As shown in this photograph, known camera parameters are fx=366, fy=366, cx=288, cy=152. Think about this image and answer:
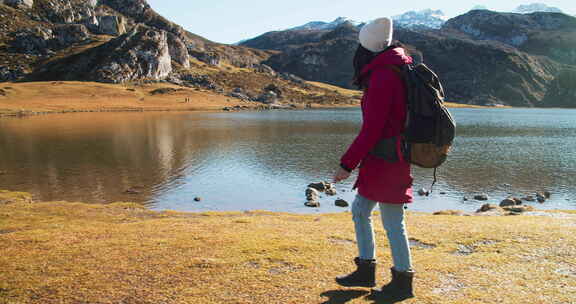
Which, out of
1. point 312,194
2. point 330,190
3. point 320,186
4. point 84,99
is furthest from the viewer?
point 84,99

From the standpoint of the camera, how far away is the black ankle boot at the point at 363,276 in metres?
6.75

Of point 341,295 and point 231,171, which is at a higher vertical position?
point 341,295

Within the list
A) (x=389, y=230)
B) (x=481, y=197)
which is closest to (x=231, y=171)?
(x=481, y=197)

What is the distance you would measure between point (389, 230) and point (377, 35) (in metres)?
3.27

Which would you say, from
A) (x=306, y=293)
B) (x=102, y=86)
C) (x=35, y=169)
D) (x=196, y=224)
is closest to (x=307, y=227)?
(x=196, y=224)

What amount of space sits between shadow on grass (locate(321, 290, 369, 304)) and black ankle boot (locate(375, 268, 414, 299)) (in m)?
0.44

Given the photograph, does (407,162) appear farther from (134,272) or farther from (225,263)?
(134,272)

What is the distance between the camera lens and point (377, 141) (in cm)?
578

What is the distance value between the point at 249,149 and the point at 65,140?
102 feet

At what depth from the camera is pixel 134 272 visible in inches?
302

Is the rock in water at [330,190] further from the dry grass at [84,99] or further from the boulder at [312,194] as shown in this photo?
the dry grass at [84,99]

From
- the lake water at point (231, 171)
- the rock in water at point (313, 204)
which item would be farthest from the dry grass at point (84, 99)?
the rock in water at point (313, 204)

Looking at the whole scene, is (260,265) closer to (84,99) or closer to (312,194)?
(312,194)

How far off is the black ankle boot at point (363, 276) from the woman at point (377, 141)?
1.18 feet
